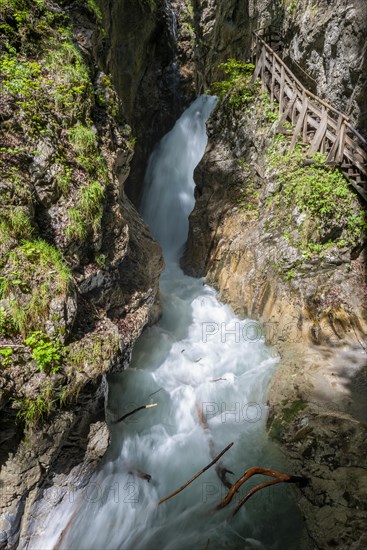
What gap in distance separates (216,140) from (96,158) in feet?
21.0

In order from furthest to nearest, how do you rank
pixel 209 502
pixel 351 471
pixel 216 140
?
1. pixel 216 140
2. pixel 209 502
3. pixel 351 471

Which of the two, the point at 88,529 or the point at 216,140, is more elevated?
the point at 216,140

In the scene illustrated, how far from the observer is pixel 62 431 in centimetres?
386

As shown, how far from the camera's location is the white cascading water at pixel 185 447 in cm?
421

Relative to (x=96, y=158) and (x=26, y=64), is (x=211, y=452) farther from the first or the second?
(x=26, y=64)

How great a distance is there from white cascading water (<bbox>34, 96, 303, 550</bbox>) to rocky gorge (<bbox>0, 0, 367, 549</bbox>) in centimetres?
42

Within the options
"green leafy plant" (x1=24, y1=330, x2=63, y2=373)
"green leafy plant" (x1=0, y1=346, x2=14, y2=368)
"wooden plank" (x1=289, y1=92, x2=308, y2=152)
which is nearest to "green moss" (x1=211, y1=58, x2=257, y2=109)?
"wooden plank" (x1=289, y1=92, x2=308, y2=152)

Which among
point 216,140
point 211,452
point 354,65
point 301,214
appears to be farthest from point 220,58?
point 211,452

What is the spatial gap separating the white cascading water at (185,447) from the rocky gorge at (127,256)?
0.42 m

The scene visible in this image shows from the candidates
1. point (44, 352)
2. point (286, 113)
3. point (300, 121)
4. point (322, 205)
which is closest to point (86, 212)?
point (44, 352)

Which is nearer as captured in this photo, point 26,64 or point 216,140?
point 26,64

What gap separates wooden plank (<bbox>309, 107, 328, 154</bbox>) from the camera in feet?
25.2

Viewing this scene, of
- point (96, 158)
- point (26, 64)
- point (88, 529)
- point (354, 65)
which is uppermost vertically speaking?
point (354, 65)

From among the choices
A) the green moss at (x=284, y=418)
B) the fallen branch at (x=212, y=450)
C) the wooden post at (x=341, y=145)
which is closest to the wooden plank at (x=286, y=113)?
the wooden post at (x=341, y=145)
